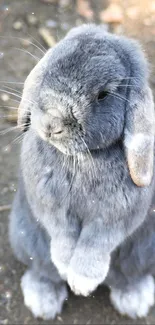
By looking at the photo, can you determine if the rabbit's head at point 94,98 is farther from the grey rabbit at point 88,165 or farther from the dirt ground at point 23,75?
the dirt ground at point 23,75

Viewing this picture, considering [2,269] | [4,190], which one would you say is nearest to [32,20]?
[4,190]

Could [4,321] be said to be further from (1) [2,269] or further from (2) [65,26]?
(2) [65,26]

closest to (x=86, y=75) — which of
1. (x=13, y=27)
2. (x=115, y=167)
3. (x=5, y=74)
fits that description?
(x=115, y=167)

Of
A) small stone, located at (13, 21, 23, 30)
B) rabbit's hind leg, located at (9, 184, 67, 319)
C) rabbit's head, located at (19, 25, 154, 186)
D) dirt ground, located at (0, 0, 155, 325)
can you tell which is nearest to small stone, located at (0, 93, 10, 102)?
dirt ground, located at (0, 0, 155, 325)

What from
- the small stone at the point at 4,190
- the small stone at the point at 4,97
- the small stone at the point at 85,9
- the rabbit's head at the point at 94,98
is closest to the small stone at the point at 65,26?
the small stone at the point at 85,9

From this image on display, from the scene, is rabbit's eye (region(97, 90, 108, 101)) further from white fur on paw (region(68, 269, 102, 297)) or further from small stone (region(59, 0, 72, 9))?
small stone (region(59, 0, 72, 9))

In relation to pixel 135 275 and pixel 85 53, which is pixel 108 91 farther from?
pixel 135 275
